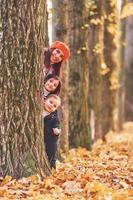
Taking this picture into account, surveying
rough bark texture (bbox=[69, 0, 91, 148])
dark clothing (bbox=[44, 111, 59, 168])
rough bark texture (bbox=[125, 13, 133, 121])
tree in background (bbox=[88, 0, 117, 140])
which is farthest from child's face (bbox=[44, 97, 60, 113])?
rough bark texture (bbox=[125, 13, 133, 121])

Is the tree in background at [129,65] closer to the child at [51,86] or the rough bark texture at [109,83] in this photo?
the rough bark texture at [109,83]

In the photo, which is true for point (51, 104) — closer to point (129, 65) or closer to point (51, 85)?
point (51, 85)

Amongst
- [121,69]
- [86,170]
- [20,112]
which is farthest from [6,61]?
[121,69]

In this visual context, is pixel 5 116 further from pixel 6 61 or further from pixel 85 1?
pixel 85 1

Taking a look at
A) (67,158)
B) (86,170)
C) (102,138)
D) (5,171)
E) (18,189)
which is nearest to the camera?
(18,189)

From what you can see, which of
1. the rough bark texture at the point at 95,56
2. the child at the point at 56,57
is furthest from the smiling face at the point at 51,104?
the rough bark texture at the point at 95,56

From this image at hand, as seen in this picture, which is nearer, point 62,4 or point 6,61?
point 6,61

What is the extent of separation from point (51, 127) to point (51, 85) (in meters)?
0.66

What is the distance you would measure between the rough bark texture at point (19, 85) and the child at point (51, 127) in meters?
0.99

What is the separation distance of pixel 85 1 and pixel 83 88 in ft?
6.36

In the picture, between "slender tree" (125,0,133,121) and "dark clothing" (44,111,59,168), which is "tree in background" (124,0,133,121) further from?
"dark clothing" (44,111,59,168)

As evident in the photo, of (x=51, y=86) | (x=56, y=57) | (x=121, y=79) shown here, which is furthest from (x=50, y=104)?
(x=121, y=79)

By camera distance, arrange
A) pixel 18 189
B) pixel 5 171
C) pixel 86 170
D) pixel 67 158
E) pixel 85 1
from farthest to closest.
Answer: pixel 85 1, pixel 67 158, pixel 86 170, pixel 5 171, pixel 18 189

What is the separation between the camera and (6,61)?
26.2ft
